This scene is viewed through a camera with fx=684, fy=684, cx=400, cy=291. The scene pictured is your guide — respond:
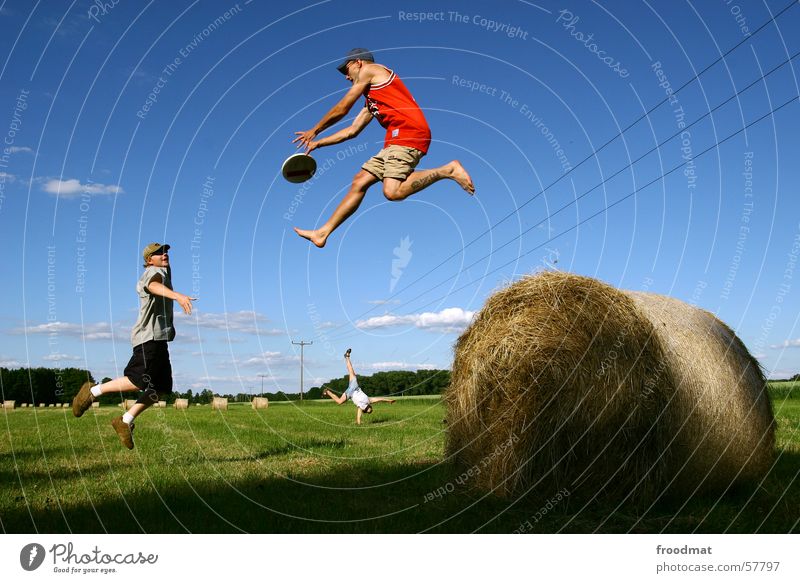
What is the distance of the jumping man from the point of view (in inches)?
149

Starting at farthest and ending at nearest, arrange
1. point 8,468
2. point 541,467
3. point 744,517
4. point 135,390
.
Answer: point 8,468 < point 541,467 < point 744,517 < point 135,390

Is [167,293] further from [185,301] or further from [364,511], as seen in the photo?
[364,511]

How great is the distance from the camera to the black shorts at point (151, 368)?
13.0ft

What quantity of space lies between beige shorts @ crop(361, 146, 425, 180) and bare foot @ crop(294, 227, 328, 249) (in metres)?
0.50

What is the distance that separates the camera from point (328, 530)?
5.59 meters

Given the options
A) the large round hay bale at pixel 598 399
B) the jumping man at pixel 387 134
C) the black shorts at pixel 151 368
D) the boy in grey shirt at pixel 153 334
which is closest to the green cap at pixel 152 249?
the boy in grey shirt at pixel 153 334

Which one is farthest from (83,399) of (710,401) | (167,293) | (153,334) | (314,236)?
(710,401)

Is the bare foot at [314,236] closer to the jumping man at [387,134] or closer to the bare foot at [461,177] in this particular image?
the jumping man at [387,134]

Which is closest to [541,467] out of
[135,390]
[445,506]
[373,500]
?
[445,506]

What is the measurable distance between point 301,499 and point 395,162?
4.21 m

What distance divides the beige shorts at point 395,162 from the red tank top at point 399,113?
35 mm

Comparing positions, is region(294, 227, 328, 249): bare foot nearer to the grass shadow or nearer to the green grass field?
the green grass field
